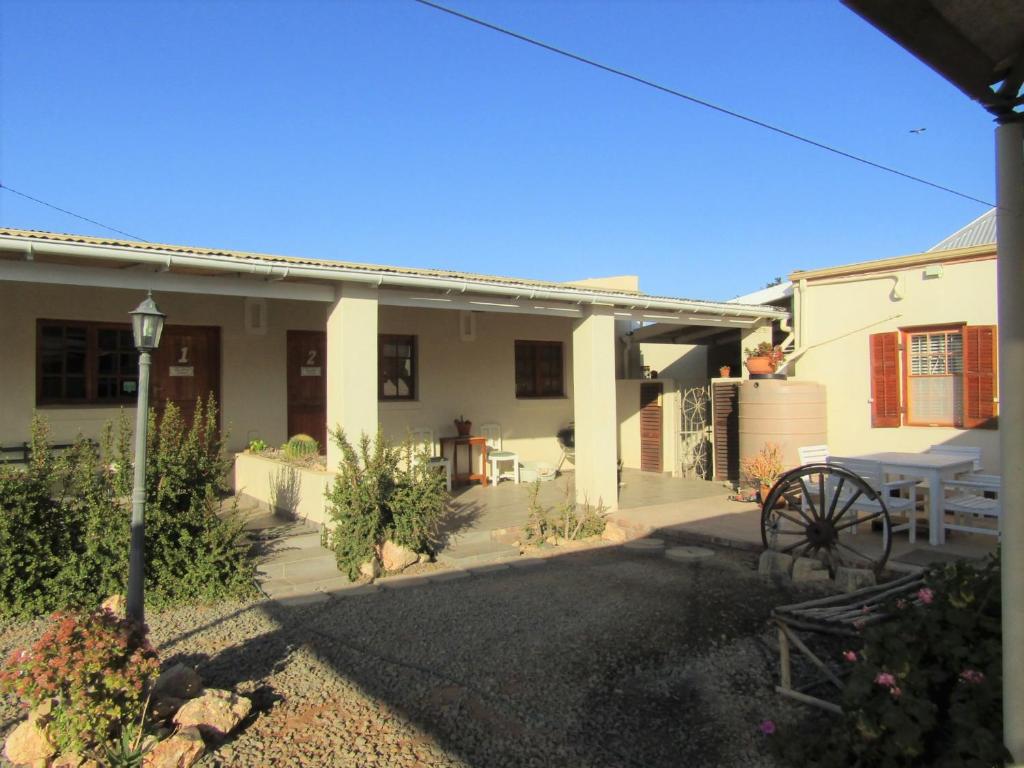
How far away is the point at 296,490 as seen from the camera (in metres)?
7.88

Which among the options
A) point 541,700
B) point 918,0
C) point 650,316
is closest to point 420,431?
point 650,316

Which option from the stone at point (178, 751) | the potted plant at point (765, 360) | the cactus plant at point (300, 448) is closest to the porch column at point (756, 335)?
the potted plant at point (765, 360)

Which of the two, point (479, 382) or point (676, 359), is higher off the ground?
point (676, 359)

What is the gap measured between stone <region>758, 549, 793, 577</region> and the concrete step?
7.74 ft

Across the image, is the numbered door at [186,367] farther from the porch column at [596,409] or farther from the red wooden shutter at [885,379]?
the red wooden shutter at [885,379]

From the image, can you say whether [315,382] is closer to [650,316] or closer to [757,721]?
[650,316]

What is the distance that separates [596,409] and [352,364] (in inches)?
133

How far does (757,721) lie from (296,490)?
5.58m

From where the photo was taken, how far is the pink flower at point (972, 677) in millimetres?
2771

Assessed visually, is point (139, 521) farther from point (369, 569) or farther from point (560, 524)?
point (560, 524)

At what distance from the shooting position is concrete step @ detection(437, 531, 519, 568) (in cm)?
696

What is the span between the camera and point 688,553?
7.24m

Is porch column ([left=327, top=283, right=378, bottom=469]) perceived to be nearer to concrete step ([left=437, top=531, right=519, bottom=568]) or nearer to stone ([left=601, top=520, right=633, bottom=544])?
concrete step ([left=437, top=531, right=519, bottom=568])

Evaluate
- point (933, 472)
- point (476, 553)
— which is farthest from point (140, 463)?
point (933, 472)
